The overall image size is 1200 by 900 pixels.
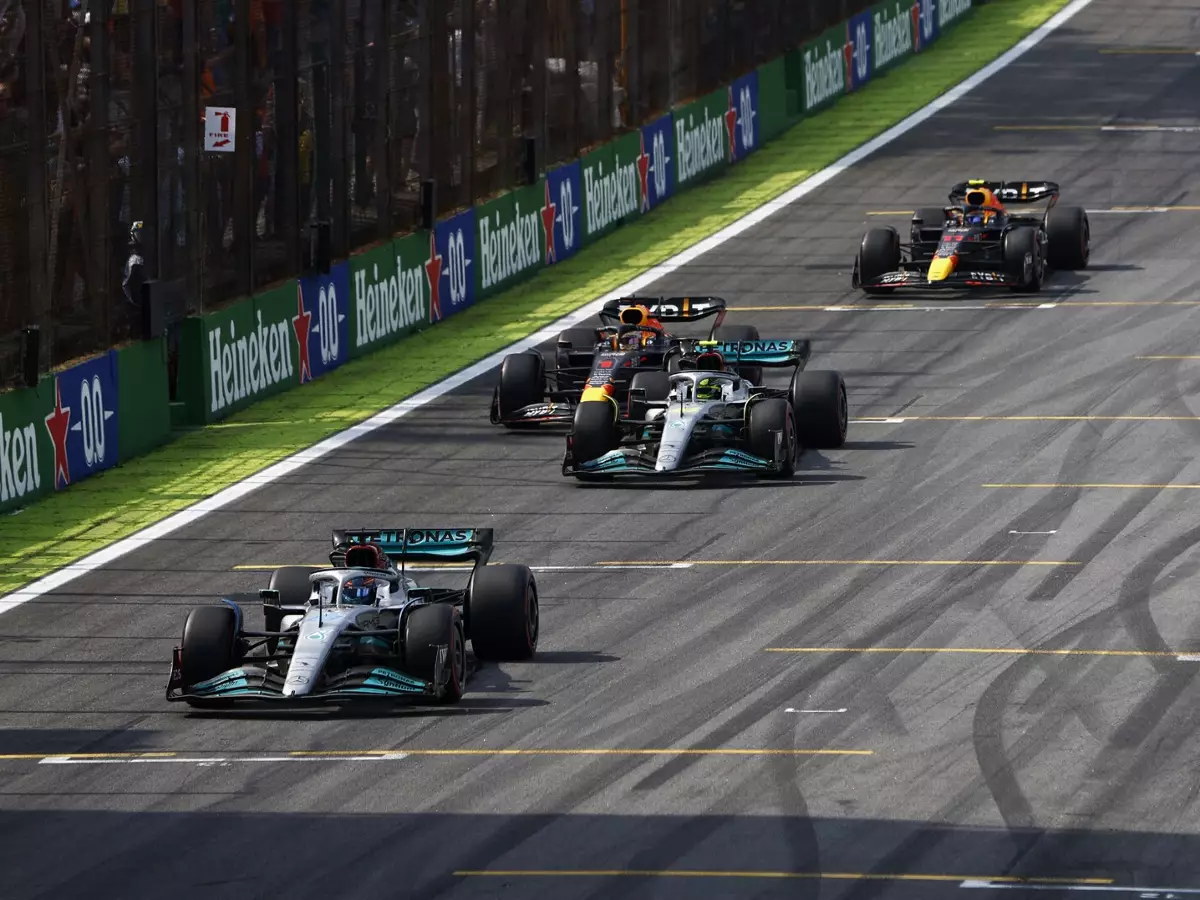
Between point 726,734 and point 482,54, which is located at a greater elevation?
point 482,54

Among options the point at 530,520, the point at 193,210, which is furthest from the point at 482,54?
the point at 530,520

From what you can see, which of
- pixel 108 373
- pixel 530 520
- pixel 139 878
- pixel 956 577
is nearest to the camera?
pixel 139 878

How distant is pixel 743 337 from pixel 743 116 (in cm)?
1975

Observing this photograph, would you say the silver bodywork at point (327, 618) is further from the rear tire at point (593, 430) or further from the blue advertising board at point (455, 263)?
the blue advertising board at point (455, 263)

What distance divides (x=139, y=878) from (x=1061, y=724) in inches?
245

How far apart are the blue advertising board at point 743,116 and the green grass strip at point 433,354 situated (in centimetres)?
32

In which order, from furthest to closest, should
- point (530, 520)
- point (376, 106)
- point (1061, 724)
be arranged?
point (376, 106) → point (530, 520) → point (1061, 724)

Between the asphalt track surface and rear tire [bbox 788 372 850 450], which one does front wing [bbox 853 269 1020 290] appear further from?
rear tire [bbox 788 372 850 450]

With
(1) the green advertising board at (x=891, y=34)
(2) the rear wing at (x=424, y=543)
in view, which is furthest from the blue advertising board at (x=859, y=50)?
(2) the rear wing at (x=424, y=543)

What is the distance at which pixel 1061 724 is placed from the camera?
17188 millimetres

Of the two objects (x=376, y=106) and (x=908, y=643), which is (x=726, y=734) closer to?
(x=908, y=643)

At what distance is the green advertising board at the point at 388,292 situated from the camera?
33.8 meters

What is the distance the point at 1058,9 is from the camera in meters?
60.9

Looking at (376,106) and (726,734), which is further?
(376,106)
